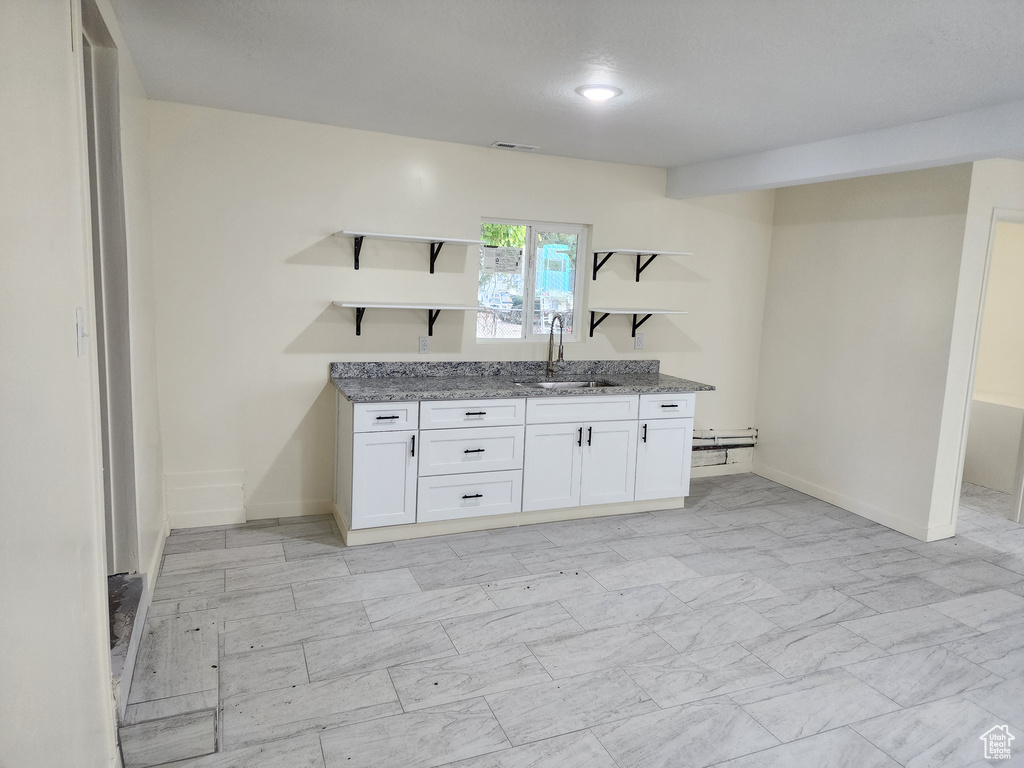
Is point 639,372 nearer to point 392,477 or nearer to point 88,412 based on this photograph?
point 392,477

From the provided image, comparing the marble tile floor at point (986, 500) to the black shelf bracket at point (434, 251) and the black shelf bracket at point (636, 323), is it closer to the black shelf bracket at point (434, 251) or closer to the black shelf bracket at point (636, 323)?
the black shelf bracket at point (636, 323)

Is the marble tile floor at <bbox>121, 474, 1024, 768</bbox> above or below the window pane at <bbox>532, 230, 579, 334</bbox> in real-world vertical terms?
below

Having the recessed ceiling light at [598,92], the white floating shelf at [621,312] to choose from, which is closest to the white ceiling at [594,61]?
the recessed ceiling light at [598,92]

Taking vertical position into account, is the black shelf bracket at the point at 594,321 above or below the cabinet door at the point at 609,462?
above

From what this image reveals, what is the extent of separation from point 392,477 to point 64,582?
91.1 inches

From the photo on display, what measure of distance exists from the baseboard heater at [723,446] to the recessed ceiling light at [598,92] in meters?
2.91

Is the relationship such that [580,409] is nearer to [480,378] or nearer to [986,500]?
[480,378]

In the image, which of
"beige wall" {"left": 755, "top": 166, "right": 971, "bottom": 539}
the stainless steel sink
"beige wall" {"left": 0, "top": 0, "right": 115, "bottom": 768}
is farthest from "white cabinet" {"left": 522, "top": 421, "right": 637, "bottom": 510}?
"beige wall" {"left": 0, "top": 0, "right": 115, "bottom": 768}

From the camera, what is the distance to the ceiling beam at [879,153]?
2941 mm

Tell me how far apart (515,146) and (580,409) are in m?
1.63

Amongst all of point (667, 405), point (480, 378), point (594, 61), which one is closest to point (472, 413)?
point (480, 378)

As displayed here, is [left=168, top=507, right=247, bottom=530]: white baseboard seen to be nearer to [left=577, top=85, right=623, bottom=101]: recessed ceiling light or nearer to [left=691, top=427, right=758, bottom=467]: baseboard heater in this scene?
[left=577, top=85, right=623, bottom=101]: recessed ceiling light

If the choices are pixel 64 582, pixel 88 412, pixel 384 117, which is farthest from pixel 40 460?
pixel 384 117

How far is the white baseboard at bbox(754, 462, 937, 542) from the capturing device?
4223 millimetres
